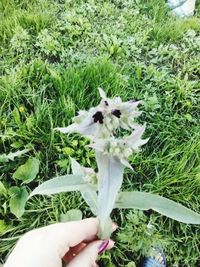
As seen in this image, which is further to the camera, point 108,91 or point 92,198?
point 108,91

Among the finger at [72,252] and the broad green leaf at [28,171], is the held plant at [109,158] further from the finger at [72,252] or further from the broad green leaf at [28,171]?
the broad green leaf at [28,171]

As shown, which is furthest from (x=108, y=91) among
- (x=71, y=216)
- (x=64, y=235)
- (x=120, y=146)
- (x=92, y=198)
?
(x=120, y=146)

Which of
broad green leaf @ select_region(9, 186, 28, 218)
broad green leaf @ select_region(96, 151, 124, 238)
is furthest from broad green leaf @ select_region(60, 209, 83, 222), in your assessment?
broad green leaf @ select_region(96, 151, 124, 238)

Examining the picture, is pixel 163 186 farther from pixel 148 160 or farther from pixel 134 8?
pixel 134 8

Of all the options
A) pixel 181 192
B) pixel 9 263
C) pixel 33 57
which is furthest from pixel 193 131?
pixel 9 263

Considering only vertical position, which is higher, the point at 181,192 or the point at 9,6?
the point at 9,6

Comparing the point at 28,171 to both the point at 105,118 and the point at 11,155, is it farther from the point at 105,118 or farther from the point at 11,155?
the point at 105,118

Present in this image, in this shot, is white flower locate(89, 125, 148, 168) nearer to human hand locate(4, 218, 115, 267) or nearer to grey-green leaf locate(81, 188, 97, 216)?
human hand locate(4, 218, 115, 267)
